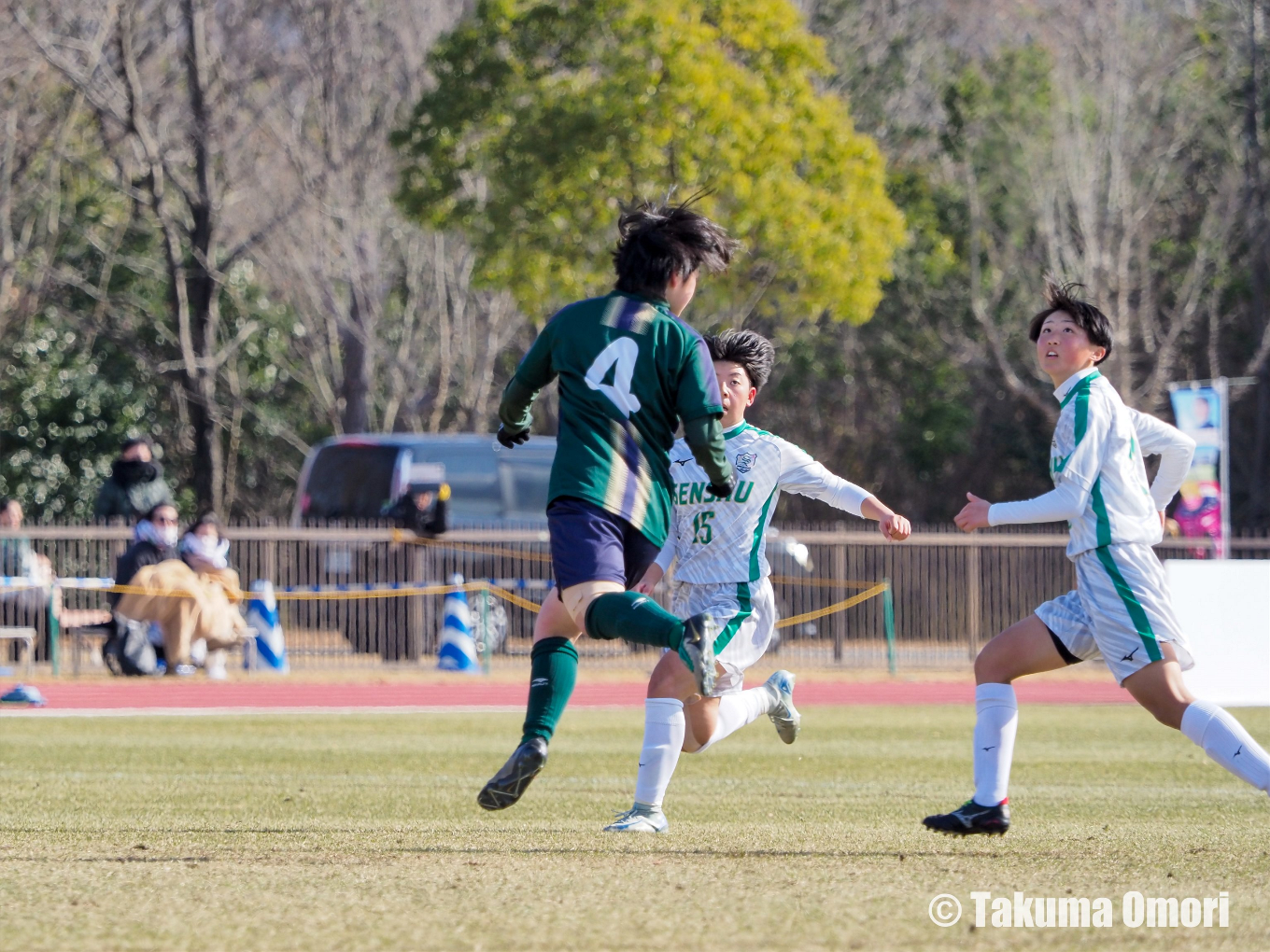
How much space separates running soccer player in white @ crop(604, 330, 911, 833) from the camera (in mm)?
6383

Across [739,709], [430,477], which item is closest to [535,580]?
[430,477]

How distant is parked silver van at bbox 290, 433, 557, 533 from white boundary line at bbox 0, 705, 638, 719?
602 centimetres

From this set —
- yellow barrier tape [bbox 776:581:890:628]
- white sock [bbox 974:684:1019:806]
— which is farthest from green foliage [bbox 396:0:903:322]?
white sock [bbox 974:684:1019:806]

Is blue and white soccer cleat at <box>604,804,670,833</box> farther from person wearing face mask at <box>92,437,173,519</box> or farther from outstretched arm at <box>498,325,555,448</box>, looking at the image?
person wearing face mask at <box>92,437,173,519</box>

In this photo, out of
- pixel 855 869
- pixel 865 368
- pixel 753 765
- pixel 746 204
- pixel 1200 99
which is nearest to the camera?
pixel 855 869

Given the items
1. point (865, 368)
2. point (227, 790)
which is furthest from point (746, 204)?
point (227, 790)

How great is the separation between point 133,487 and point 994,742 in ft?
50.5

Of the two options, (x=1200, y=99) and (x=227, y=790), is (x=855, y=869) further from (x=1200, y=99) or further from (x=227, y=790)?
(x=1200, y=99)

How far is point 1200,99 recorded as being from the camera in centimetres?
3331

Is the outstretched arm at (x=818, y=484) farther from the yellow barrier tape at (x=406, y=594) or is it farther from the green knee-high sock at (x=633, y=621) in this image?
the yellow barrier tape at (x=406, y=594)

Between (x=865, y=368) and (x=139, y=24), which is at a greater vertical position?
(x=139, y=24)

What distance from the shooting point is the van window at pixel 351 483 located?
73.0 feet

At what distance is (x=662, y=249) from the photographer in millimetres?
5863

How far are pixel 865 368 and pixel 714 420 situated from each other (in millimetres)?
31222
